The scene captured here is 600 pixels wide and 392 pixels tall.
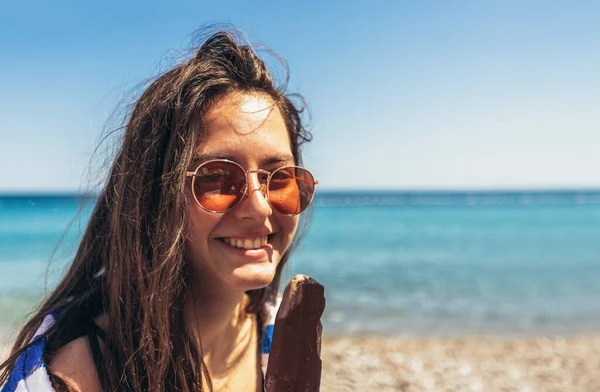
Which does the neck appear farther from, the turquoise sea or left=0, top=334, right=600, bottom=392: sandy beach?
left=0, top=334, right=600, bottom=392: sandy beach

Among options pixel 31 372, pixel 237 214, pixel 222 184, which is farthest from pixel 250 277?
pixel 31 372

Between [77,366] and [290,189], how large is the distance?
1.20 metres

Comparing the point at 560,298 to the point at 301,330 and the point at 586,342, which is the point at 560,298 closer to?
the point at 586,342

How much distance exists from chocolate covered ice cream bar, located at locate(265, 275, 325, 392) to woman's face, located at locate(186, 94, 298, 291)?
25 cm

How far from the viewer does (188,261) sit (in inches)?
95.6

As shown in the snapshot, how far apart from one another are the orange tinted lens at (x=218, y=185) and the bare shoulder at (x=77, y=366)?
2.57 ft

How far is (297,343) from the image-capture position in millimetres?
2125

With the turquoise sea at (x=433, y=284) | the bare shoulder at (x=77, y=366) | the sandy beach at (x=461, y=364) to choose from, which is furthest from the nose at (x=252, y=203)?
the sandy beach at (x=461, y=364)

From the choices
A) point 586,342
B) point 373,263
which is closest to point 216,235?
point 586,342

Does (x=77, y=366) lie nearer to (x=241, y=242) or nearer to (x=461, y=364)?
(x=241, y=242)

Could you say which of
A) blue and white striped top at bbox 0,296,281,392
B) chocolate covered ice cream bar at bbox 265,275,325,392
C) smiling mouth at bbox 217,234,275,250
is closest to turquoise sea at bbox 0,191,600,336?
blue and white striped top at bbox 0,296,281,392

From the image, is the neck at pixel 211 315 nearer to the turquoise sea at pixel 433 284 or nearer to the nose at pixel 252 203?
the nose at pixel 252 203

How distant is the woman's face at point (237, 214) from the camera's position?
2.24 meters

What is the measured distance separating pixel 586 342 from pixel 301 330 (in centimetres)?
945
